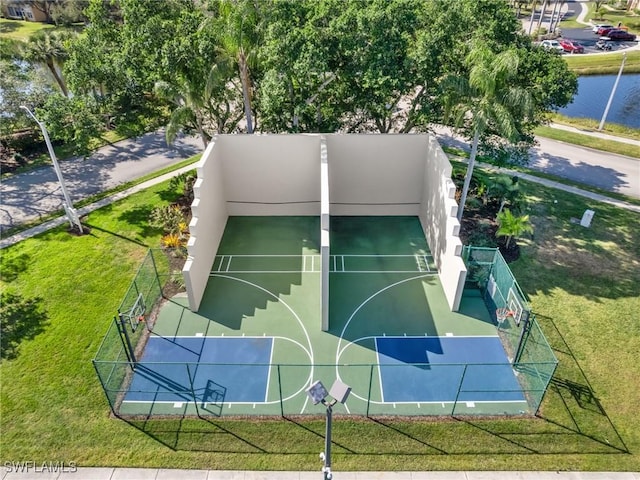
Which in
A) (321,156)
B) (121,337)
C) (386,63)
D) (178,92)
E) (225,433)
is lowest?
(225,433)

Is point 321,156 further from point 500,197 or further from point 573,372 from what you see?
point 573,372

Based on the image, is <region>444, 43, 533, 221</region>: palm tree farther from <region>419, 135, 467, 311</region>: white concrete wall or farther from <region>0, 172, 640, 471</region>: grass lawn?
<region>0, 172, 640, 471</region>: grass lawn

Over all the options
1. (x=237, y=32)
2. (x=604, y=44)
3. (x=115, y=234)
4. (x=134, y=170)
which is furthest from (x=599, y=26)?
(x=115, y=234)

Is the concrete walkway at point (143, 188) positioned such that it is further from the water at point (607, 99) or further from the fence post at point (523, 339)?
the water at point (607, 99)

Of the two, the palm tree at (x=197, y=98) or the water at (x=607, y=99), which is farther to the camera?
the water at (x=607, y=99)

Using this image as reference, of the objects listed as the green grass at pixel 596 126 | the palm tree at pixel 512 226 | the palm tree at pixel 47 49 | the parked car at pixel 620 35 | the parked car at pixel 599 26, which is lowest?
the green grass at pixel 596 126

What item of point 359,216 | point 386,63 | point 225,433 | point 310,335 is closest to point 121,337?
point 225,433

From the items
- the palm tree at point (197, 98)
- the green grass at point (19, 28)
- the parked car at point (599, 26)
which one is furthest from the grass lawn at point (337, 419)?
the parked car at point (599, 26)
